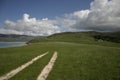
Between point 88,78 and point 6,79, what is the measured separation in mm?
8889

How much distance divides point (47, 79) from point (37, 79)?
1.06 metres

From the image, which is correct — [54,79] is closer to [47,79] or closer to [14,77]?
[47,79]

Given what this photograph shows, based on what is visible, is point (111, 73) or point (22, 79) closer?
point (22, 79)

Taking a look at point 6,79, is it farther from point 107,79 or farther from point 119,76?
point 119,76

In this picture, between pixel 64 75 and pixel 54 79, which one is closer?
pixel 54 79

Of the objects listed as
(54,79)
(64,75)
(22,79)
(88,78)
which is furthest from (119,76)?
(22,79)

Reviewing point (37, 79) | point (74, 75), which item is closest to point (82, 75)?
point (74, 75)

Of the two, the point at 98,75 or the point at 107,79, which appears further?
the point at 98,75

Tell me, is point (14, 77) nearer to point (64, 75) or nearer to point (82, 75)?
point (64, 75)

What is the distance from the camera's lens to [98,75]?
17.4 m

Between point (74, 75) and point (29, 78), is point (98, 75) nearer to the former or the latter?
point (74, 75)

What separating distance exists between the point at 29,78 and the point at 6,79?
2.46m

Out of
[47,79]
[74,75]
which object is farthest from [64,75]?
[47,79]

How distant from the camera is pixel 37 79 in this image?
1599 centimetres
